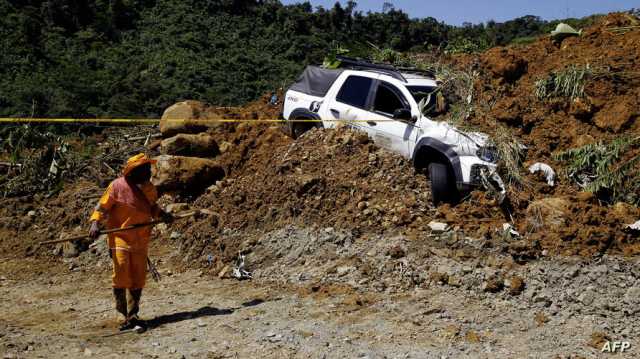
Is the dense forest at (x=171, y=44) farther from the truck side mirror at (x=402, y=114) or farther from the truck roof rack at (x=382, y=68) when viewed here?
the truck side mirror at (x=402, y=114)

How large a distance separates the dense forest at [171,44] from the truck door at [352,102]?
5.32 metres

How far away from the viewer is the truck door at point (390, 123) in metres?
9.44

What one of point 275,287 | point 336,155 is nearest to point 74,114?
point 336,155

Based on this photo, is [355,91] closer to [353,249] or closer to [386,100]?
[386,100]

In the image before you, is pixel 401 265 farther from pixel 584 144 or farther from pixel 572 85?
pixel 572 85

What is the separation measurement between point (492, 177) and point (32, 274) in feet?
20.0

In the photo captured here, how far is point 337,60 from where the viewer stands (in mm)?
11930

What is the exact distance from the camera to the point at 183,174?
10.8m

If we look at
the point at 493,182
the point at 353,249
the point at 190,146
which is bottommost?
the point at 353,249

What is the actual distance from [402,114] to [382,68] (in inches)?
72.9

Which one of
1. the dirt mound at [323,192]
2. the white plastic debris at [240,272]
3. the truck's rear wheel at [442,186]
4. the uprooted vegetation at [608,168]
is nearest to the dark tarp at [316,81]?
the dirt mound at [323,192]

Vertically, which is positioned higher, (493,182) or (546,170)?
(546,170)

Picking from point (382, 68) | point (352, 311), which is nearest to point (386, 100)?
point (382, 68)

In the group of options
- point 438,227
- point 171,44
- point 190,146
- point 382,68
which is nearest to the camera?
point 438,227
